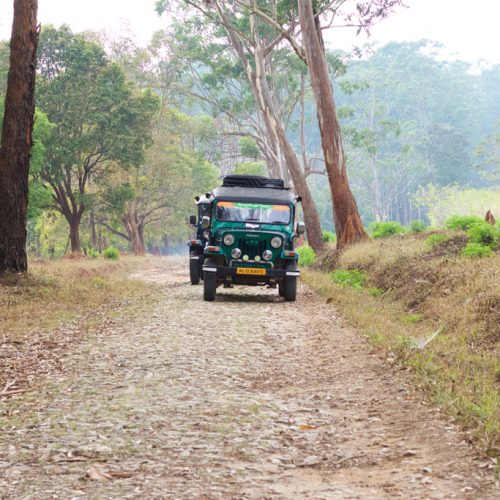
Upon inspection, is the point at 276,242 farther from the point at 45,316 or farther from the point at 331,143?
the point at 331,143

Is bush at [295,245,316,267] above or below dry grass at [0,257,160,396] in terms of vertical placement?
above

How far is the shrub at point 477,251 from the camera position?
48.5 ft

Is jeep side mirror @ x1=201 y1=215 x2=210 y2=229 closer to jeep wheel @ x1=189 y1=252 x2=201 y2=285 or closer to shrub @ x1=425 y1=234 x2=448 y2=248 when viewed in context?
jeep wheel @ x1=189 y1=252 x2=201 y2=285

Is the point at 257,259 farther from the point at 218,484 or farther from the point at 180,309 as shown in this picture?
the point at 218,484

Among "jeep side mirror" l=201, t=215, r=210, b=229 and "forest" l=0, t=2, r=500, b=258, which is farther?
"forest" l=0, t=2, r=500, b=258

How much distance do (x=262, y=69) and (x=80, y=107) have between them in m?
10.8

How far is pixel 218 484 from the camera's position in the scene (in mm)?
4738

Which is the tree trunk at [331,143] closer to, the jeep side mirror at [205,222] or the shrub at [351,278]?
the shrub at [351,278]

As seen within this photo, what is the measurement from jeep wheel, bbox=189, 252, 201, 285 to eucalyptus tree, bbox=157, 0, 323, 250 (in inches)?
467

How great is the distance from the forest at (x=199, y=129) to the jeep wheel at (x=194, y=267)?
13.9 m

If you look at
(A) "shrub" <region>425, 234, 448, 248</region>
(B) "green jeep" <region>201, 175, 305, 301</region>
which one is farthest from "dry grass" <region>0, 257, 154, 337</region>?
(A) "shrub" <region>425, 234, 448, 248</region>

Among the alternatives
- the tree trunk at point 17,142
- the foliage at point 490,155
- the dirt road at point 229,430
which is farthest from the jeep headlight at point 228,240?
the foliage at point 490,155

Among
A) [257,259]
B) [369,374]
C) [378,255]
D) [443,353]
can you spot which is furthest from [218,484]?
[378,255]

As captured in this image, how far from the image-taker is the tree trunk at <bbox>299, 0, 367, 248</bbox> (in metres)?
24.7
